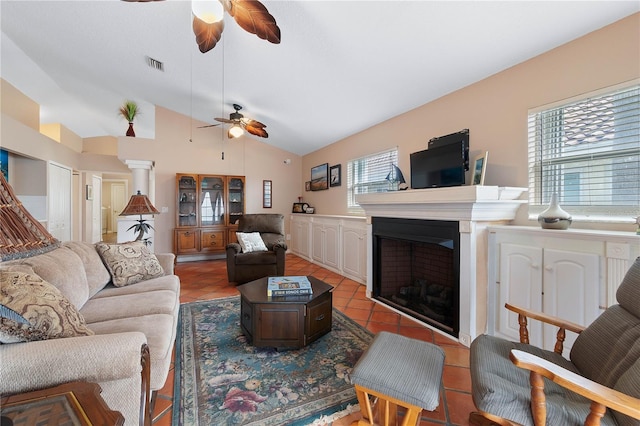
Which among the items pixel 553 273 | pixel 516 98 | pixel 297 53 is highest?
pixel 297 53

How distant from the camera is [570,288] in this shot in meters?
1.71

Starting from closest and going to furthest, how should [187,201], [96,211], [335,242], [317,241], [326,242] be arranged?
[335,242] < [326,242] < [317,241] < [187,201] < [96,211]

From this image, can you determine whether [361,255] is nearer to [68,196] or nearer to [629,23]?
[629,23]

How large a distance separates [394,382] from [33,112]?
742 cm

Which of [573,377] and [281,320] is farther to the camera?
[281,320]

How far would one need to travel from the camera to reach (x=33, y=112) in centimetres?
496

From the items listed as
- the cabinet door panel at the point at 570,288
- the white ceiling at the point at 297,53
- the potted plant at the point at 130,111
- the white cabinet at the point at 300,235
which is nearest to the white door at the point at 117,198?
the white ceiling at the point at 297,53

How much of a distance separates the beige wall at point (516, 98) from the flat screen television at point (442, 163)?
0.25 metres

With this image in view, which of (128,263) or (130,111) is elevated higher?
(130,111)

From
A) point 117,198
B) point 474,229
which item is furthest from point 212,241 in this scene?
point 117,198

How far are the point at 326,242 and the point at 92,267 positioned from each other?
330 centimetres

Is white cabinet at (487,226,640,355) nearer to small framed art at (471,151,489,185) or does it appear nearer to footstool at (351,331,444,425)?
small framed art at (471,151,489,185)

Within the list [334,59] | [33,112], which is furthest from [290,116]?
[33,112]

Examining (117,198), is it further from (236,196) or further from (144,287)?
(144,287)
